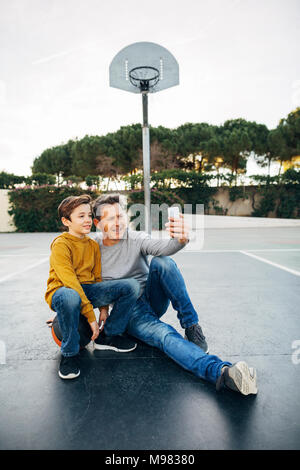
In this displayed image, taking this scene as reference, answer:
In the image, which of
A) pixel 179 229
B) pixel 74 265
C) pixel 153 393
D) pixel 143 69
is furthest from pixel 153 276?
pixel 143 69

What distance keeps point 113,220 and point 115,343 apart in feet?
2.44

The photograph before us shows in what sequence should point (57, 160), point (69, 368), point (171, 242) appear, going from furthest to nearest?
point (57, 160) → point (171, 242) → point (69, 368)

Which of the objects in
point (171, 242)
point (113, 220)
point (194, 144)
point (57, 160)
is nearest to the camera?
point (171, 242)

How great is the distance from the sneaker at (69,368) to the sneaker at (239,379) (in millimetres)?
698

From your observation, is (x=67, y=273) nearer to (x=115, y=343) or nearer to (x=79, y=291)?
(x=79, y=291)

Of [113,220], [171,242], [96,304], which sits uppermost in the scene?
[113,220]

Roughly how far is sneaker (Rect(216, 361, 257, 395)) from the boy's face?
39.4 inches

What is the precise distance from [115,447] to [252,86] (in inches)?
436

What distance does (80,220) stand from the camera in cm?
150

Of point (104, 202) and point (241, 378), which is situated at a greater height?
point (104, 202)

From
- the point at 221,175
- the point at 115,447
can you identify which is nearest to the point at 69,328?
the point at 115,447

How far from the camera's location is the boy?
4.36ft

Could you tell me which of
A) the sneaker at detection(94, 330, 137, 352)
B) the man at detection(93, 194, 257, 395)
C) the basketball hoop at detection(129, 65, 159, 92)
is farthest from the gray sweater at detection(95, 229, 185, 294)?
the basketball hoop at detection(129, 65, 159, 92)
